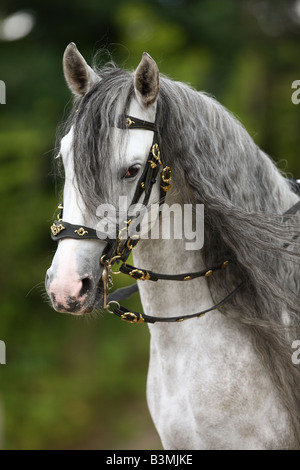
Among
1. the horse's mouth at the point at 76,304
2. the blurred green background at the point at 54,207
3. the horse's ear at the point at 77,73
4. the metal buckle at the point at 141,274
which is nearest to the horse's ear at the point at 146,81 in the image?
the horse's ear at the point at 77,73

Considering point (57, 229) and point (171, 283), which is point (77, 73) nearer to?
point (57, 229)

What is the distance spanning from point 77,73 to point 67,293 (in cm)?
95

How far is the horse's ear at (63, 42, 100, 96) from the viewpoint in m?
2.26

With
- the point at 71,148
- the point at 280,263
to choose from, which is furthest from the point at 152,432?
the point at 71,148

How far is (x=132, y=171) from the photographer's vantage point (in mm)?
2162

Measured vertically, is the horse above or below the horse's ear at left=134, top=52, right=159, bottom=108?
below

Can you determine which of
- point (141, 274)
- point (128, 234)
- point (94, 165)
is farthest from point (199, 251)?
point (94, 165)

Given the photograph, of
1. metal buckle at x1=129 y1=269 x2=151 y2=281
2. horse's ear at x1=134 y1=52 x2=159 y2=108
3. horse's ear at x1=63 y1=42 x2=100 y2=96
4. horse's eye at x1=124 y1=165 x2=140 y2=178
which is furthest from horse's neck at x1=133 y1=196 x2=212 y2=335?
horse's ear at x1=63 y1=42 x2=100 y2=96

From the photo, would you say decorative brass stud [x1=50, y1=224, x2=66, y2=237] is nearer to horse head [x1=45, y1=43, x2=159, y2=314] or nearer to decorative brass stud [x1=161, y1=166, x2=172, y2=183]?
horse head [x1=45, y1=43, x2=159, y2=314]

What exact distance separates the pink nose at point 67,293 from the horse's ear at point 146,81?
766mm

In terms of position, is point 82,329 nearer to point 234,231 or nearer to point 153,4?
point 153,4

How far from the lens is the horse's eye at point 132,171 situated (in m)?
2.15

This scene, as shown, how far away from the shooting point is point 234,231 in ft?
7.75

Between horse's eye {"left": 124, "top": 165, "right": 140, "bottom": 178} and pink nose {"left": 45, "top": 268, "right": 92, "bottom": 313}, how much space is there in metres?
0.43
